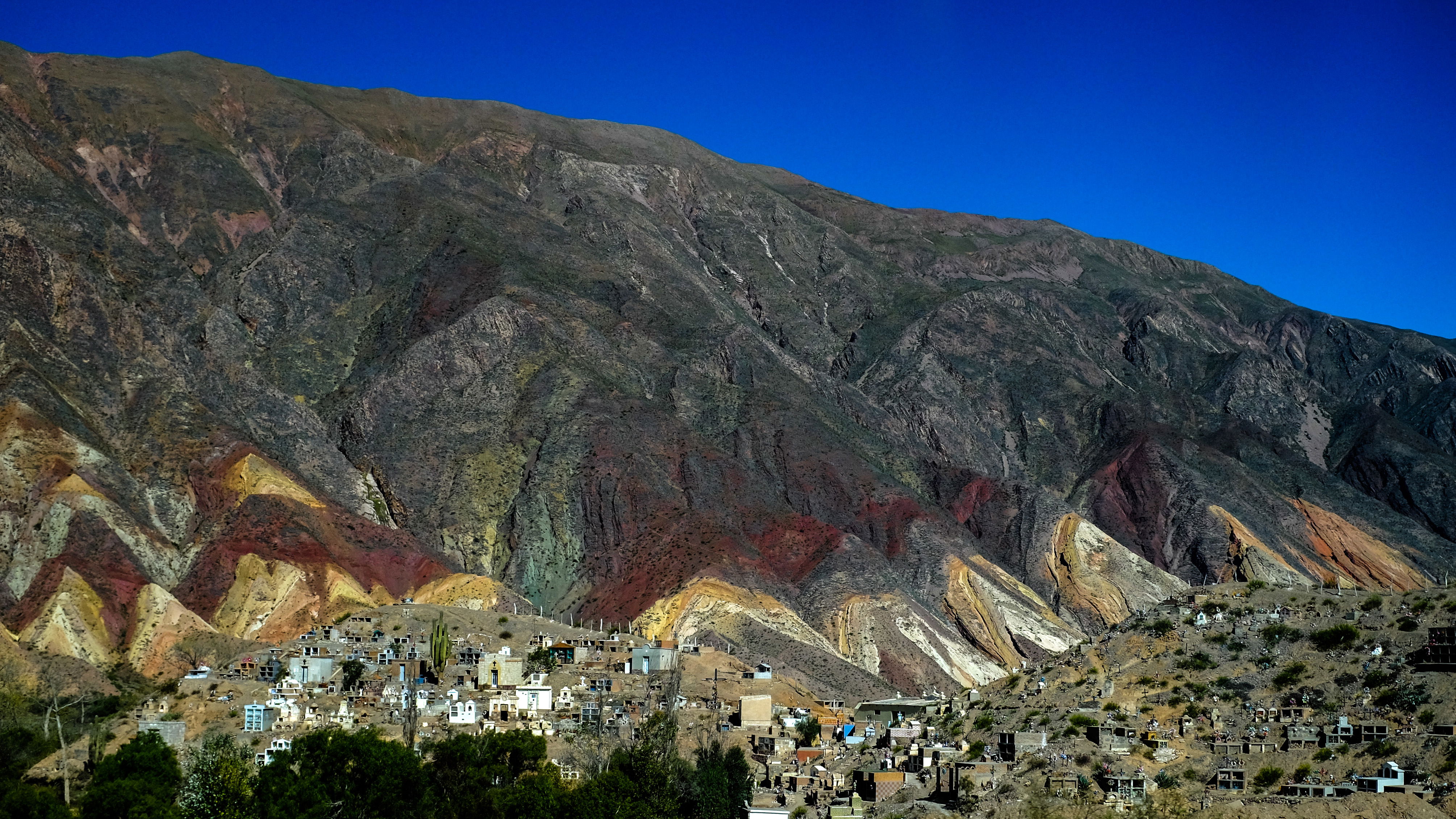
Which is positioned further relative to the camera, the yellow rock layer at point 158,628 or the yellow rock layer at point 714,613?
the yellow rock layer at point 714,613

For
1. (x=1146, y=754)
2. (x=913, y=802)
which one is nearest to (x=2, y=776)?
(x=913, y=802)

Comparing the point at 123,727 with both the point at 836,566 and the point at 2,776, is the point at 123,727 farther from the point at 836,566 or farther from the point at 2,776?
the point at 836,566

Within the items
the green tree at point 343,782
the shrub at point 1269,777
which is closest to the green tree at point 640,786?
the green tree at point 343,782

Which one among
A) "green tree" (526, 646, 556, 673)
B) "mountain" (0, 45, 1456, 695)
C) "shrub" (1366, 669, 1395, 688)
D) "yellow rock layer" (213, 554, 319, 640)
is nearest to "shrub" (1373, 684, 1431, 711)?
"shrub" (1366, 669, 1395, 688)

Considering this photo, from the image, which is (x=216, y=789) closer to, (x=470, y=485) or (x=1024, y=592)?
(x=470, y=485)

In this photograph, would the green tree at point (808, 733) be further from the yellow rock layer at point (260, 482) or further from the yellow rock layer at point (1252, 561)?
the yellow rock layer at point (1252, 561)

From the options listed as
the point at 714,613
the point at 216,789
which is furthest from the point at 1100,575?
the point at 216,789
